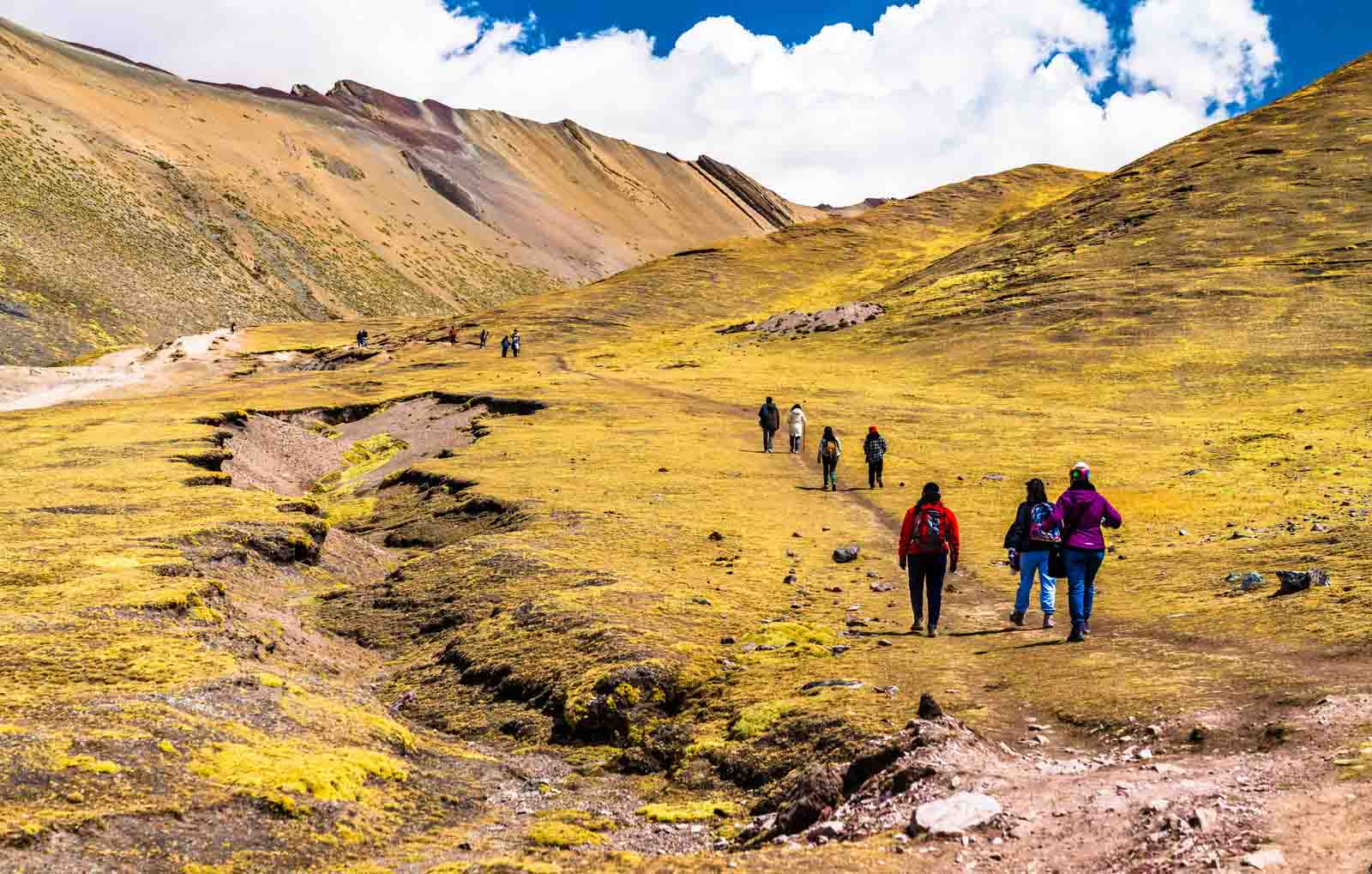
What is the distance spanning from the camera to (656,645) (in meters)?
18.2

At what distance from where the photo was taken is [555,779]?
586 inches

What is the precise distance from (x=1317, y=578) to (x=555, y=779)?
13.3 meters

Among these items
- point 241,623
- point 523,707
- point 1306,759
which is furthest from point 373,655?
point 1306,759

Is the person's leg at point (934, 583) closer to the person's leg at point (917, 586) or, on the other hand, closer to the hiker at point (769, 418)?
the person's leg at point (917, 586)

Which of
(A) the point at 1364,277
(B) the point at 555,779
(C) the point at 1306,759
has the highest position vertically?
(A) the point at 1364,277

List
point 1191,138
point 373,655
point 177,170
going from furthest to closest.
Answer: point 177,170
point 1191,138
point 373,655

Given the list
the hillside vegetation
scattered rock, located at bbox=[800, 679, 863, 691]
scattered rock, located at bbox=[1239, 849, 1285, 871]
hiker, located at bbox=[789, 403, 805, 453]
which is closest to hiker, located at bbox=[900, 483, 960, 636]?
the hillside vegetation

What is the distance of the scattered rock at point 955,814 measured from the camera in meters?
10.4

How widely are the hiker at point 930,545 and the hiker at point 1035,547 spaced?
1156mm

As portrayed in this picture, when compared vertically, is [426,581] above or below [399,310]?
below

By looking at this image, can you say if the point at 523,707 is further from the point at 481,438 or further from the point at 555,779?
the point at 481,438

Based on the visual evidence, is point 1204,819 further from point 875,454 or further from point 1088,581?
point 875,454

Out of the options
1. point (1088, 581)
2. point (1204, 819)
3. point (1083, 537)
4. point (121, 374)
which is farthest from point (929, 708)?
point (121, 374)

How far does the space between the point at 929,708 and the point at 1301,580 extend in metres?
9.10
